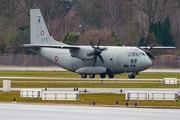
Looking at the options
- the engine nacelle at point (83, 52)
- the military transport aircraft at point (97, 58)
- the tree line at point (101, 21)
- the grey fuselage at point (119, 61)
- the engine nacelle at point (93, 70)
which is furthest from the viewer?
the tree line at point (101, 21)

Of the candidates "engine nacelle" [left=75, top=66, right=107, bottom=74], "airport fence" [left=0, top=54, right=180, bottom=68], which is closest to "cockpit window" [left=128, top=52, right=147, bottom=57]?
"engine nacelle" [left=75, top=66, right=107, bottom=74]

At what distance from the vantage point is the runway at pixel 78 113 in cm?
2631

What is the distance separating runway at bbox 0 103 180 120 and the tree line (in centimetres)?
6491

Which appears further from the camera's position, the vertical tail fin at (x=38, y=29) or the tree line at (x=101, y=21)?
the tree line at (x=101, y=21)

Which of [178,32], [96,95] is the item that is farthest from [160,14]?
[96,95]

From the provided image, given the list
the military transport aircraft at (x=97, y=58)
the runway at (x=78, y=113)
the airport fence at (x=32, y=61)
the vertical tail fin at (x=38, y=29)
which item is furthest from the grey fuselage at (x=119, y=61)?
the runway at (x=78, y=113)

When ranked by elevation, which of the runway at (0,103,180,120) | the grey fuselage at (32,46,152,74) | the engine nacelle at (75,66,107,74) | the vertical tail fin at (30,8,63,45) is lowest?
the runway at (0,103,180,120)

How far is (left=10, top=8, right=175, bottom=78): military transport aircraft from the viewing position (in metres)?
61.3

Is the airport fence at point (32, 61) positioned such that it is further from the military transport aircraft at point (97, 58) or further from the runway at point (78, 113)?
the runway at point (78, 113)

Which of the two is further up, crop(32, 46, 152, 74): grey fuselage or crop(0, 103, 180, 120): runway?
crop(32, 46, 152, 74): grey fuselage

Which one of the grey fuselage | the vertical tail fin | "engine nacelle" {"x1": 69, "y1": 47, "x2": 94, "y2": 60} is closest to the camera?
the grey fuselage

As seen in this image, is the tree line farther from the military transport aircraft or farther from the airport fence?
the military transport aircraft

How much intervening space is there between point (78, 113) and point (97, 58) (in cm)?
3498

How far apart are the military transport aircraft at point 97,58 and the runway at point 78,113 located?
97.2 feet
